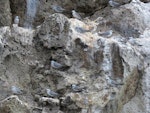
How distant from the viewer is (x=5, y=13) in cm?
867

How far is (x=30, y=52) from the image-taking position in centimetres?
762

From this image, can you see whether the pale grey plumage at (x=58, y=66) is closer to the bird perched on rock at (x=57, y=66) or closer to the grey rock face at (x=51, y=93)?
the bird perched on rock at (x=57, y=66)

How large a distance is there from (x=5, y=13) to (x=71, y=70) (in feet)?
7.15

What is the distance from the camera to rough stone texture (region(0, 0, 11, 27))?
8.56m

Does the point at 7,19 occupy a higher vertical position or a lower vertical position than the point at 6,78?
→ higher

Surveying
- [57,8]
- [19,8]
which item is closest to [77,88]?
[57,8]

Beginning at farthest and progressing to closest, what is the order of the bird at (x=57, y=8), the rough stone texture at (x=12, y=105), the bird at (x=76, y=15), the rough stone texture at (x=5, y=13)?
the bird at (x=57, y=8) → the bird at (x=76, y=15) → the rough stone texture at (x=5, y=13) → the rough stone texture at (x=12, y=105)

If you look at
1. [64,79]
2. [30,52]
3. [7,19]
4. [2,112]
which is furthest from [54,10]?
[2,112]

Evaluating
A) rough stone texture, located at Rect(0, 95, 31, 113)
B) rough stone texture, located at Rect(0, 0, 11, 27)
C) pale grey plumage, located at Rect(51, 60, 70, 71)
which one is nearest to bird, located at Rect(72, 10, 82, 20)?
rough stone texture, located at Rect(0, 0, 11, 27)

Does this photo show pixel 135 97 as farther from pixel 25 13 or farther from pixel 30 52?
pixel 25 13

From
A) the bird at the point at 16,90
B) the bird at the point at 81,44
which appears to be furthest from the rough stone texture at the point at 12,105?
the bird at the point at 81,44

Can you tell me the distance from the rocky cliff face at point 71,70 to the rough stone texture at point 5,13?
1.74ft

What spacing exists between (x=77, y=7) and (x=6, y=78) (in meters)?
2.62

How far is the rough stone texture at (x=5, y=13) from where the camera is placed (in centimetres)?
856
